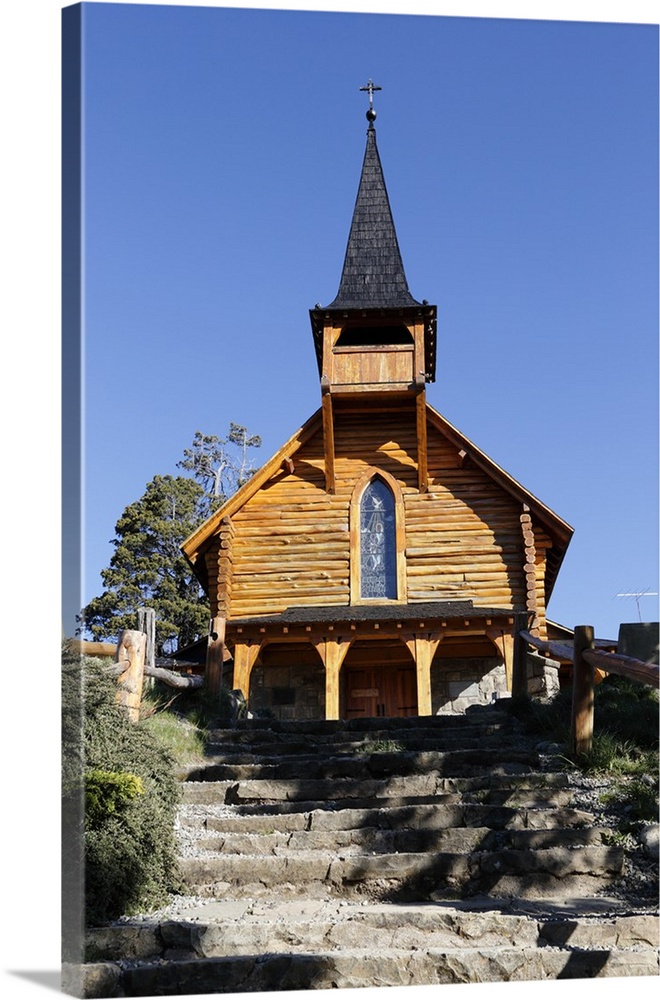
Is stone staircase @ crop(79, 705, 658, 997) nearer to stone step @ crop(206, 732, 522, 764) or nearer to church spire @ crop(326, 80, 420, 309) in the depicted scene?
stone step @ crop(206, 732, 522, 764)

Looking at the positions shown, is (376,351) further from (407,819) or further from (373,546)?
(407,819)

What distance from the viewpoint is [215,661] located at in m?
11.9

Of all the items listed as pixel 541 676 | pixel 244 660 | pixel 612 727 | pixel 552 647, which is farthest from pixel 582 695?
pixel 244 660

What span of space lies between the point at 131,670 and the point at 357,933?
2.91m

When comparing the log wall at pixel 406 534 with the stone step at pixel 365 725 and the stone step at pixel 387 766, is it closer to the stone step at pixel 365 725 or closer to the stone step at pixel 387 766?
the stone step at pixel 365 725

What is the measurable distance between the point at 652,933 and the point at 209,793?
3417mm

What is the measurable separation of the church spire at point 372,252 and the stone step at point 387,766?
949 centimetres

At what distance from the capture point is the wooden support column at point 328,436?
16.5 m

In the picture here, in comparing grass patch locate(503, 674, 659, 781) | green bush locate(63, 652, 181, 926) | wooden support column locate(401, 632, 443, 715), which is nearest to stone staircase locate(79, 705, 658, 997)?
green bush locate(63, 652, 181, 926)

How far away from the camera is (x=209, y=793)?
8.16m

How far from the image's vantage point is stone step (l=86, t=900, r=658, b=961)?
5602mm

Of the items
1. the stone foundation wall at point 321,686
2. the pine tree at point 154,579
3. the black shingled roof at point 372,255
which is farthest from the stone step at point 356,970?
the pine tree at point 154,579
